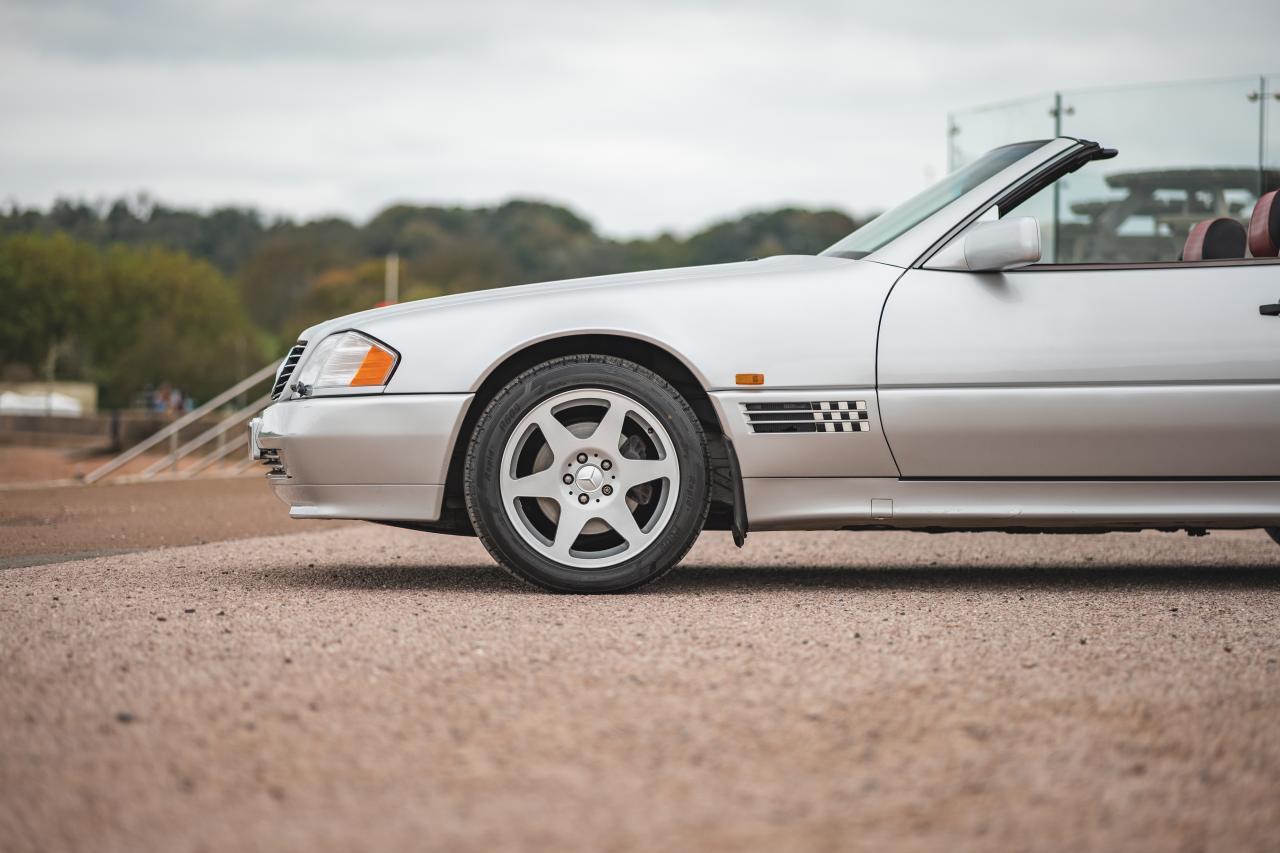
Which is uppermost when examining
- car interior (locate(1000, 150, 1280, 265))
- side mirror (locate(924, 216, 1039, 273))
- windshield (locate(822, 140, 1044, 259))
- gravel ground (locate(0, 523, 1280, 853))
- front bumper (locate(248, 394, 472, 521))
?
car interior (locate(1000, 150, 1280, 265))

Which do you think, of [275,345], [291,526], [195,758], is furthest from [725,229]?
[195,758]

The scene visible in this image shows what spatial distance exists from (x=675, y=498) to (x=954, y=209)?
1.41 metres

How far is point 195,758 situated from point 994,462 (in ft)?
9.79

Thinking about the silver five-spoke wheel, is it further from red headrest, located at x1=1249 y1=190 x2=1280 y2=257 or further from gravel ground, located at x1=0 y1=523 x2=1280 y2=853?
red headrest, located at x1=1249 y1=190 x2=1280 y2=257

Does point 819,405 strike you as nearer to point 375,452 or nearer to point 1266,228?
point 375,452

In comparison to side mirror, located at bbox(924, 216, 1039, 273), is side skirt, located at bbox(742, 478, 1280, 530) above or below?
below

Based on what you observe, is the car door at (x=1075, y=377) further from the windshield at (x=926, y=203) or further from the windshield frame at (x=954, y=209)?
the windshield at (x=926, y=203)

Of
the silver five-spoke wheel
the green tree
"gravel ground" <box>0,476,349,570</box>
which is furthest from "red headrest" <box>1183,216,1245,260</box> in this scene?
the green tree

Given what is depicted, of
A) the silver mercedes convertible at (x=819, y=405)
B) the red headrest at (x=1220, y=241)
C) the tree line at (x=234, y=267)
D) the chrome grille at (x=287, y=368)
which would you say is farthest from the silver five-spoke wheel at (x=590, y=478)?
the tree line at (x=234, y=267)

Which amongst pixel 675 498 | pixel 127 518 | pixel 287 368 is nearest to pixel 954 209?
pixel 675 498

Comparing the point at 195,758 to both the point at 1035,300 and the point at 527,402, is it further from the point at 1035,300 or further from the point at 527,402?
the point at 1035,300

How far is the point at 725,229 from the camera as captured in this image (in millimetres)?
93562

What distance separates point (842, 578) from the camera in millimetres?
5504

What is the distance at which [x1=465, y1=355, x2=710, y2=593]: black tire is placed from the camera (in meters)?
4.61
